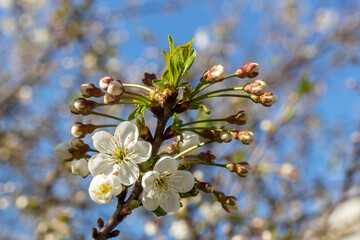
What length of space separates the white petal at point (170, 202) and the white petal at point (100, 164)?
260 mm

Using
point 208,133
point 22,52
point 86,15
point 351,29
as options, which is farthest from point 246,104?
point 22,52

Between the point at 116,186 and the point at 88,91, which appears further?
the point at 88,91

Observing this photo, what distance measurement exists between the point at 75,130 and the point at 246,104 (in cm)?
513

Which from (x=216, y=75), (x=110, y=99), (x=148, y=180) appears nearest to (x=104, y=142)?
(x=110, y=99)

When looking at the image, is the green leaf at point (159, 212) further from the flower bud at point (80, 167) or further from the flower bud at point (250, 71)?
the flower bud at point (250, 71)

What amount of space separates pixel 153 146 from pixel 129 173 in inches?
6.0

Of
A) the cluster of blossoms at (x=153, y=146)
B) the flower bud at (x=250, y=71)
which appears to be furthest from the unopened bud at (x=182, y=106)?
the flower bud at (x=250, y=71)

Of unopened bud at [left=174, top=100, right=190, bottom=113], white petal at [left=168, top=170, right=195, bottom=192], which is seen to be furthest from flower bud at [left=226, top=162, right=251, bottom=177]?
unopened bud at [left=174, top=100, right=190, bottom=113]

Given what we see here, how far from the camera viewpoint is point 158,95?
1.45m

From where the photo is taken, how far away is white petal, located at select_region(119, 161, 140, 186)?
1.34 meters

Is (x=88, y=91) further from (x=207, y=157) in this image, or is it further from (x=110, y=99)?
(x=207, y=157)

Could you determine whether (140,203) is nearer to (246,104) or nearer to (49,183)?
(49,183)

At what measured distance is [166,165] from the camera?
1377 mm

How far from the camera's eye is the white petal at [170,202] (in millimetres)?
1460
